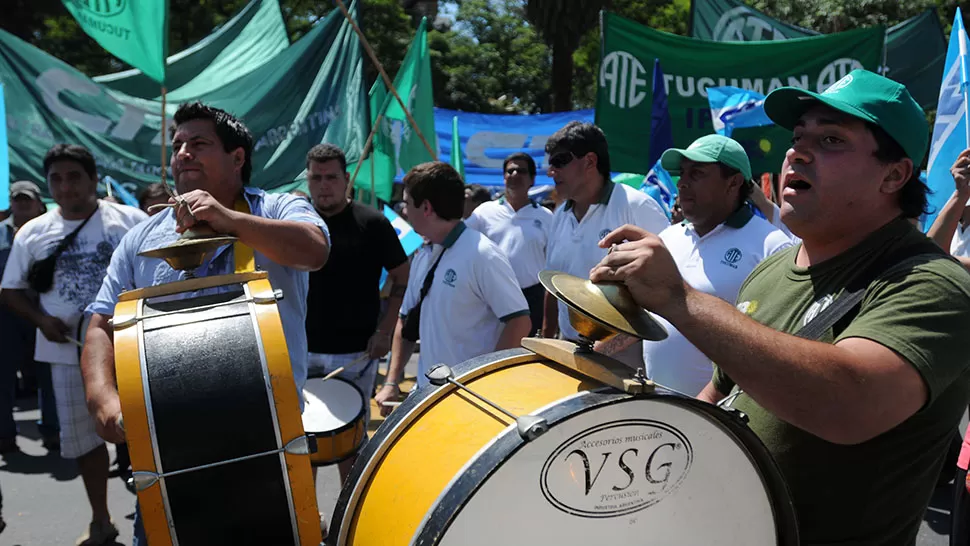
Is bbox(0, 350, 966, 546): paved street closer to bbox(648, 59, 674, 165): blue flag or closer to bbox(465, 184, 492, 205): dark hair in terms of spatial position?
bbox(648, 59, 674, 165): blue flag

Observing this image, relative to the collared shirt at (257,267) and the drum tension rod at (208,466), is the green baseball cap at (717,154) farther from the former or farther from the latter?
the drum tension rod at (208,466)

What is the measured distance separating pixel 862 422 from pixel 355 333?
146 inches

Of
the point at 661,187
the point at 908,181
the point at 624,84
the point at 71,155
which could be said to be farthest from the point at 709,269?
the point at 624,84

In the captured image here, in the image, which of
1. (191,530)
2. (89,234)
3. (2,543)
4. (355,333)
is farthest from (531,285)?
(191,530)

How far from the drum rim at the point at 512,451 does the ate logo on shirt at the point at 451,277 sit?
87.6 inches

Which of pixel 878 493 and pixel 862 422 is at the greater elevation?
pixel 862 422

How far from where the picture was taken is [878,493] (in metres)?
1.66

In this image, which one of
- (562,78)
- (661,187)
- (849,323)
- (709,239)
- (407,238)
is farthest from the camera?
(562,78)

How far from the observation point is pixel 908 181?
177cm

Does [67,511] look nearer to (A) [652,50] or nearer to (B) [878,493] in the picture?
(B) [878,493]

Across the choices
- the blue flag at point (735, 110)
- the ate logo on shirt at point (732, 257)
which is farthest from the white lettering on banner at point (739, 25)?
the ate logo on shirt at point (732, 257)

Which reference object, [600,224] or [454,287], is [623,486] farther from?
[600,224]

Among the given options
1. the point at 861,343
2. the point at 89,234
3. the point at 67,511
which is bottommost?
the point at 67,511

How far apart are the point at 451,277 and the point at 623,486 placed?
226cm
